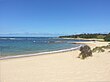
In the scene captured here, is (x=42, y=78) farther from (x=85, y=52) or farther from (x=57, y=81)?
(x=85, y=52)

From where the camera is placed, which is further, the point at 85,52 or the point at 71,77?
the point at 85,52

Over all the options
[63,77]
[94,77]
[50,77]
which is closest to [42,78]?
[50,77]

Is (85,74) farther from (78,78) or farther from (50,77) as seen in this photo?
(50,77)

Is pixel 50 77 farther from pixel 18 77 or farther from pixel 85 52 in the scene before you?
pixel 85 52

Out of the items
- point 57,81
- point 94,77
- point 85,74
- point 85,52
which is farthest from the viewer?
point 85,52

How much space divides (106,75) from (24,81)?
3.56 metres

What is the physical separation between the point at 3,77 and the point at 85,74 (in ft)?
12.1

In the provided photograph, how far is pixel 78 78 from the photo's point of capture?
317 inches

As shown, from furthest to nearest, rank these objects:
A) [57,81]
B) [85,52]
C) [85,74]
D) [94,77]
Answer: [85,52], [85,74], [94,77], [57,81]

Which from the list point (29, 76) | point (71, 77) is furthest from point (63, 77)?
point (29, 76)

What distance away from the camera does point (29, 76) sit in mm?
8727

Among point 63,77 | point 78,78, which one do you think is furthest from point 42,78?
point 78,78

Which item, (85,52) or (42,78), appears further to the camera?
(85,52)

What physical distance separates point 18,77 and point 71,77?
91.9 inches
